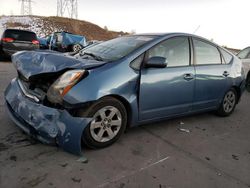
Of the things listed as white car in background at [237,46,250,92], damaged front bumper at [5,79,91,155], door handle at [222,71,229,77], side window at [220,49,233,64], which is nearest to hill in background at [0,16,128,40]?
white car in background at [237,46,250,92]

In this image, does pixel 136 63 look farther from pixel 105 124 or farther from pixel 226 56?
pixel 226 56

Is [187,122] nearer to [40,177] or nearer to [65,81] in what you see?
[65,81]

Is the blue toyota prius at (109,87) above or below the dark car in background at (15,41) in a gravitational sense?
below

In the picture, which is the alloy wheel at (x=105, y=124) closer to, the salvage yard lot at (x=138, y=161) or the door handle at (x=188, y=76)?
the salvage yard lot at (x=138, y=161)

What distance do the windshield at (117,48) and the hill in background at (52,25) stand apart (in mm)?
30939

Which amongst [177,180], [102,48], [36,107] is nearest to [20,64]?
[36,107]

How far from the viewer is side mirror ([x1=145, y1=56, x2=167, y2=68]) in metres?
3.20

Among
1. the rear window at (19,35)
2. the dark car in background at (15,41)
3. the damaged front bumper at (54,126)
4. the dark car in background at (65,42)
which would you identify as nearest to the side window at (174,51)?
the damaged front bumper at (54,126)

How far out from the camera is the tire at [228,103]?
15.3ft

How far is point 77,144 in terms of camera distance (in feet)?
8.73

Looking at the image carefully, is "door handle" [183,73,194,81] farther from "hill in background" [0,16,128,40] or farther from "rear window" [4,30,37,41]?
"hill in background" [0,16,128,40]

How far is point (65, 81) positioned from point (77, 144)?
2.36 ft

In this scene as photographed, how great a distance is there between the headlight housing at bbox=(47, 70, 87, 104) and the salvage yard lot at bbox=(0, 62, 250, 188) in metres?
0.67

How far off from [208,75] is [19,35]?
9123mm
